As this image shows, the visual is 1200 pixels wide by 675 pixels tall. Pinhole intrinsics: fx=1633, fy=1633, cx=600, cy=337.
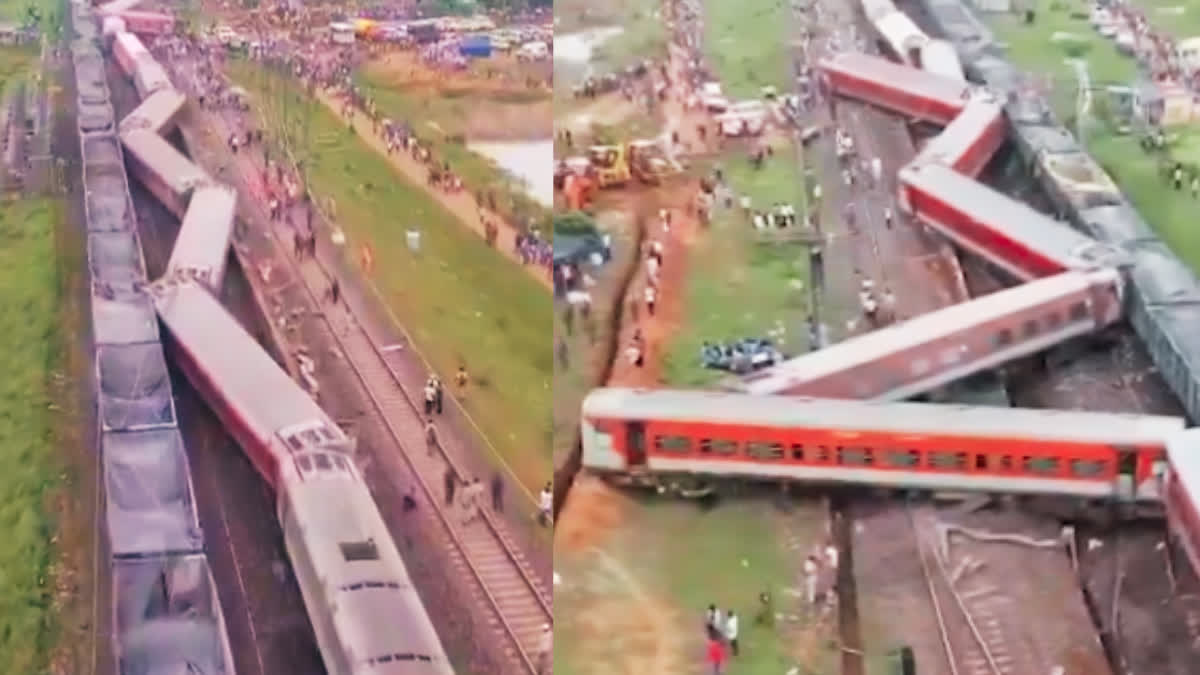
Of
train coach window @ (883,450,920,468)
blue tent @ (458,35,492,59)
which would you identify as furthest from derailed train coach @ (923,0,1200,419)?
blue tent @ (458,35,492,59)

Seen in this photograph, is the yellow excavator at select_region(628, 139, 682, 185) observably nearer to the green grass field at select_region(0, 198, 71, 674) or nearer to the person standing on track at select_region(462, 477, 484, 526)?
the person standing on track at select_region(462, 477, 484, 526)

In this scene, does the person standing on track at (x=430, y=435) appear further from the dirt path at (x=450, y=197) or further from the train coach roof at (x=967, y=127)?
the train coach roof at (x=967, y=127)

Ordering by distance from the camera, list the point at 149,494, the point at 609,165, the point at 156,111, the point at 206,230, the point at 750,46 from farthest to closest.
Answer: the point at 750,46 < the point at 609,165 < the point at 156,111 < the point at 206,230 < the point at 149,494

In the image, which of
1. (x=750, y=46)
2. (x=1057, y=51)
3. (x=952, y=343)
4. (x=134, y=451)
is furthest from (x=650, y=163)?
(x=134, y=451)

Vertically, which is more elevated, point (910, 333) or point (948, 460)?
point (910, 333)

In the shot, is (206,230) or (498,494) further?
(206,230)

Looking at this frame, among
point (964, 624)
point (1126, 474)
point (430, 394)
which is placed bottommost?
point (964, 624)

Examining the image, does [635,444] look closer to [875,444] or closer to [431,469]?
[875,444]
